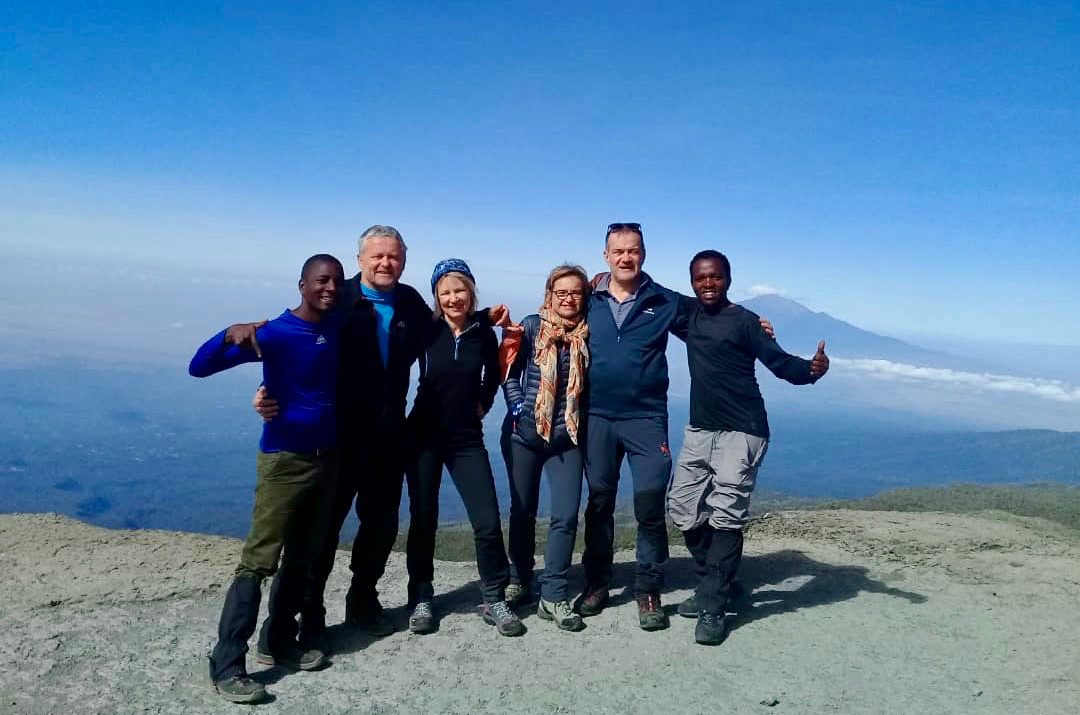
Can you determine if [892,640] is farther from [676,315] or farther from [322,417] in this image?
[322,417]

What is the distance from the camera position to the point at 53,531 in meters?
7.57

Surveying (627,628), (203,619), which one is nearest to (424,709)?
(627,628)

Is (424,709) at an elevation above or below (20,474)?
above

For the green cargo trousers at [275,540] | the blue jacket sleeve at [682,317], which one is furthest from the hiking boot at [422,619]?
the blue jacket sleeve at [682,317]

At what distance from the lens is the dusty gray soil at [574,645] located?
15.2 feet

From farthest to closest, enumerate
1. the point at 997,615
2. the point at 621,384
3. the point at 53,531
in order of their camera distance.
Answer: the point at 53,531
the point at 997,615
the point at 621,384

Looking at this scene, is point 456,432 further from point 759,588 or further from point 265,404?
point 759,588

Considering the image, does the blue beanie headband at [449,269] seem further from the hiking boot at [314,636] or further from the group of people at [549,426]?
the hiking boot at [314,636]

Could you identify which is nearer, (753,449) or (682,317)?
(753,449)

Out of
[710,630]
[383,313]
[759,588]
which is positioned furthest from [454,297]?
[759,588]

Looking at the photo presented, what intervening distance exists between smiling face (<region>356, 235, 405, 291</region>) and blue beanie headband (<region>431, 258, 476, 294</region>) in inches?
14.8

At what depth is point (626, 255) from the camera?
5.86m

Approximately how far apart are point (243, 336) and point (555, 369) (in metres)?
2.46

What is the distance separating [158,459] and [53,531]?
203m
